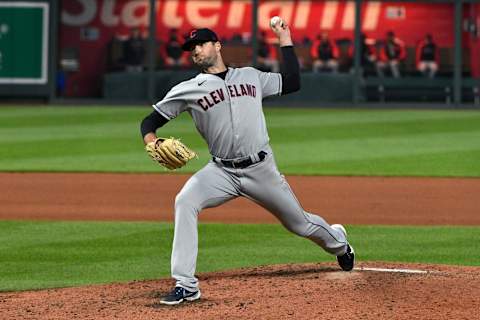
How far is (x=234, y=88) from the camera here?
330 inches

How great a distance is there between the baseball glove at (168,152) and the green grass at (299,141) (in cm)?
836

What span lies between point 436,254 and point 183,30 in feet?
58.7

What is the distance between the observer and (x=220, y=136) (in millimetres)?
8359

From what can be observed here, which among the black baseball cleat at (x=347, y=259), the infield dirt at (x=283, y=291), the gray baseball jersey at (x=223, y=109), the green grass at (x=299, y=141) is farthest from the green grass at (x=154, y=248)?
the green grass at (x=299, y=141)

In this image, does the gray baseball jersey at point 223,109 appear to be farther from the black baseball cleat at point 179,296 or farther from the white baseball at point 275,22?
the black baseball cleat at point 179,296

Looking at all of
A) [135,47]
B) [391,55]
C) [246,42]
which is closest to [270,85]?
[246,42]

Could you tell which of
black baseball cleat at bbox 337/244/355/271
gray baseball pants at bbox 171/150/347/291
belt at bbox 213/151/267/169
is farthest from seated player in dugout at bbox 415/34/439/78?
belt at bbox 213/151/267/169

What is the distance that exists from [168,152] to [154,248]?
9.31ft

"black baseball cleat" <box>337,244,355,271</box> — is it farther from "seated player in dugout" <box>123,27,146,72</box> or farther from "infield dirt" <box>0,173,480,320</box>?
"seated player in dugout" <box>123,27,146,72</box>

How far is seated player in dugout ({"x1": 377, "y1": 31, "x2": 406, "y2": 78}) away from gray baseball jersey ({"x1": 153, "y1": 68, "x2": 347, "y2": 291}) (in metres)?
19.2

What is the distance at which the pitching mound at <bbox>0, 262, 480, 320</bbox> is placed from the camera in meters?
7.86

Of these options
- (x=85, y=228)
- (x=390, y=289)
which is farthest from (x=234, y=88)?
(x=85, y=228)

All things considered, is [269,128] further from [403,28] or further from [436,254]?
[436,254]

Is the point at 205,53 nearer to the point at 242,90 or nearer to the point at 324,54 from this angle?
the point at 242,90
